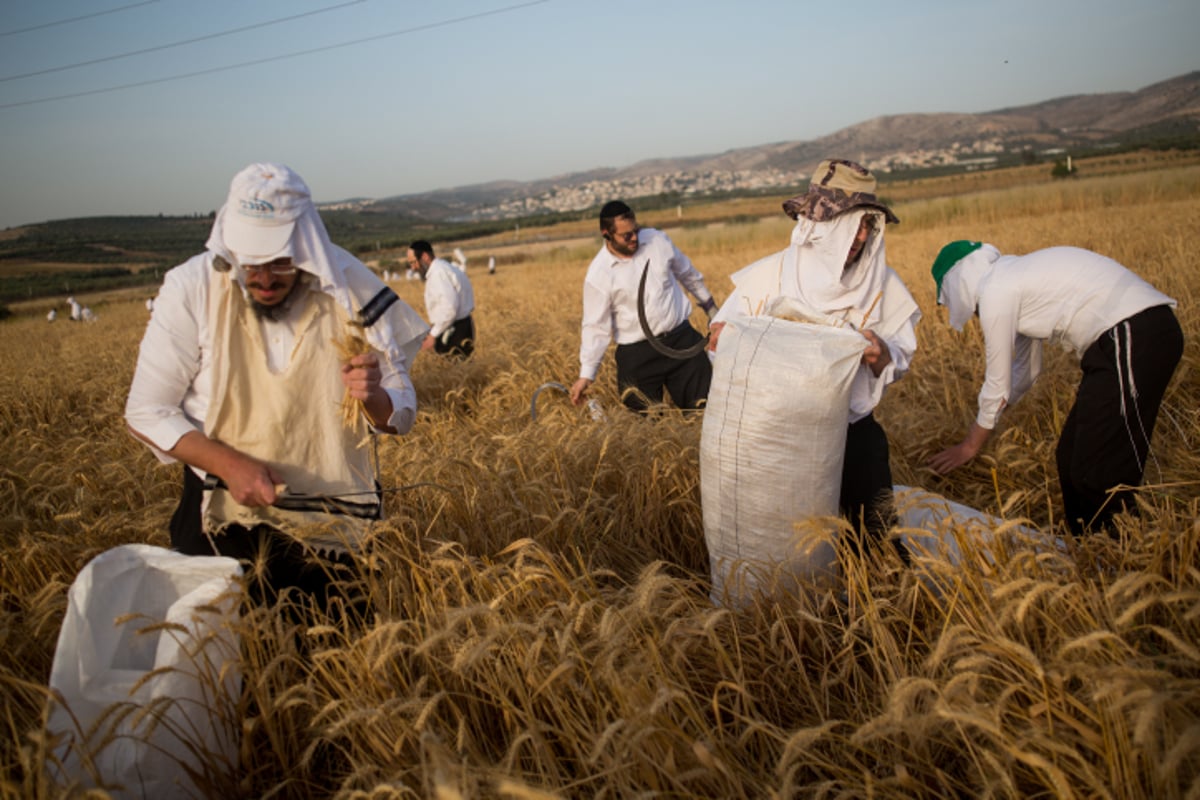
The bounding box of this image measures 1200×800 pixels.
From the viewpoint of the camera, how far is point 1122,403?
2.49 meters

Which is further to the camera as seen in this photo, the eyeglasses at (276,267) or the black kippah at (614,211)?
the black kippah at (614,211)

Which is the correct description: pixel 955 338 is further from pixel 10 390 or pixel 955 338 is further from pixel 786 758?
pixel 10 390

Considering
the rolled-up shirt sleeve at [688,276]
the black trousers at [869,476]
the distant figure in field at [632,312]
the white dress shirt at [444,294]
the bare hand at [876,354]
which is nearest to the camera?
the bare hand at [876,354]

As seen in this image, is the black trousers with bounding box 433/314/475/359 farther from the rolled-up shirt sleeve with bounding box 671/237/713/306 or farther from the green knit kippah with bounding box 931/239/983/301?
→ the green knit kippah with bounding box 931/239/983/301

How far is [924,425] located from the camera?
12.3 feet

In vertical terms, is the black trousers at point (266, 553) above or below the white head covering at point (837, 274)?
below

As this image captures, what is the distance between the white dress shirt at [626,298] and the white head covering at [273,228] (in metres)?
2.58

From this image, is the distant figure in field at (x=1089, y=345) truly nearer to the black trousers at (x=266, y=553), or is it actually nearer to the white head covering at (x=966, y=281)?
the white head covering at (x=966, y=281)

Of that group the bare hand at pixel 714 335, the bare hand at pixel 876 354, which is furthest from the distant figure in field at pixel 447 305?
the bare hand at pixel 876 354

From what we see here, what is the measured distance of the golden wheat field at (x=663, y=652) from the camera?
1267 mm

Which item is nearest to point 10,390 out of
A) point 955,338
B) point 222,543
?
point 222,543

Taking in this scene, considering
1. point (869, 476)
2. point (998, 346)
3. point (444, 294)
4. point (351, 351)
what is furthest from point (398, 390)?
point (444, 294)

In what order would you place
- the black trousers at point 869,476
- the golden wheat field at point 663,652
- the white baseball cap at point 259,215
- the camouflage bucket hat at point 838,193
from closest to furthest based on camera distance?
the golden wheat field at point 663,652, the white baseball cap at point 259,215, the camouflage bucket hat at point 838,193, the black trousers at point 869,476

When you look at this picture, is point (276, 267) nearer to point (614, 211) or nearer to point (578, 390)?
point (578, 390)
